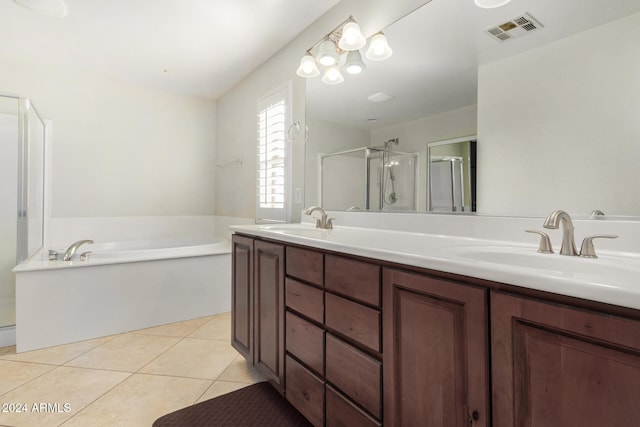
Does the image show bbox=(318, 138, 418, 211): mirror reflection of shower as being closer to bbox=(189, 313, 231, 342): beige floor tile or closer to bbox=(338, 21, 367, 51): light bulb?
bbox=(338, 21, 367, 51): light bulb

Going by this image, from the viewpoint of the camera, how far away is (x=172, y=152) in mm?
3809

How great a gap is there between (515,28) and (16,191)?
3338mm

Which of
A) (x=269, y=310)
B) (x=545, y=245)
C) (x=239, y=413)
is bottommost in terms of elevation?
(x=239, y=413)

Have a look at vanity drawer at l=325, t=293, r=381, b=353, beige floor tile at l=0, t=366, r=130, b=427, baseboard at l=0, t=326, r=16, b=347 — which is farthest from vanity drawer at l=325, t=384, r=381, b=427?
baseboard at l=0, t=326, r=16, b=347

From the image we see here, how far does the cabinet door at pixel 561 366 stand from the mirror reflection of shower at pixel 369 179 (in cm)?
98

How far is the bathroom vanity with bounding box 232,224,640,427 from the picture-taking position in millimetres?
568

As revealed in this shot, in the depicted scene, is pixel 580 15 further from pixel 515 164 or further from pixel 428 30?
pixel 428 30

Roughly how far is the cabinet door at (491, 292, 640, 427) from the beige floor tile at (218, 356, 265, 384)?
148 cm

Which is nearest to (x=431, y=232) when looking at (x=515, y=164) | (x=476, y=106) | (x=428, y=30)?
(x=515, y=164)

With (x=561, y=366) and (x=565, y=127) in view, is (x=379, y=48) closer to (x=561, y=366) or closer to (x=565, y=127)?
(x=565, y=127)

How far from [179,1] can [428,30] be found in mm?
1643

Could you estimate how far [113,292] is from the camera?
246 centimetres

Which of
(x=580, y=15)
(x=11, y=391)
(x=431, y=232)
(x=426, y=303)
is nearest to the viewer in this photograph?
(x=426, y=303)

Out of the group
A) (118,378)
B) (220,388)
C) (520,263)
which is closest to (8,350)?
(118,378)
